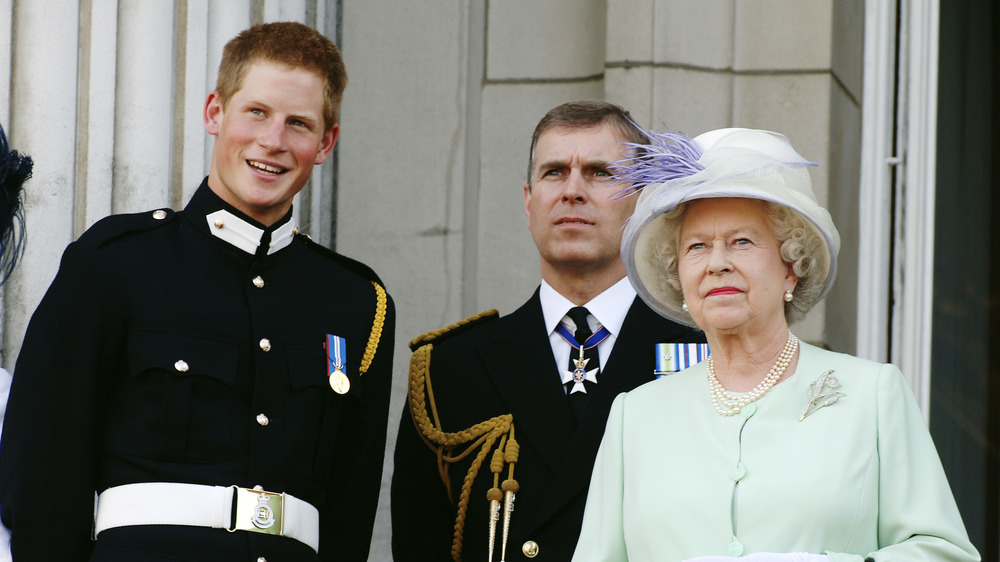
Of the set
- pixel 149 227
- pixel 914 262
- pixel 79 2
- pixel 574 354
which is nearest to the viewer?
pixel 149 227

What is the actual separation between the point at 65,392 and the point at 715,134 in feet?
4.92

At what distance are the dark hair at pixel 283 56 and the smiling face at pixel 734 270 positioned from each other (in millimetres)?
1034

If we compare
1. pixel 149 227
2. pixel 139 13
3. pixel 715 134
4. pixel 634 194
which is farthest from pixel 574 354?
pixel 139 13

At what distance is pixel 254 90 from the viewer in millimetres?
3715

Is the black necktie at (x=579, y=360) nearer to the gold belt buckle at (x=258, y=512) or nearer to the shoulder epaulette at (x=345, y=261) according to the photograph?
the shoulder epaulette at (x=345, y=261)

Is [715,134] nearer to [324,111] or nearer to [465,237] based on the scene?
[324,111]

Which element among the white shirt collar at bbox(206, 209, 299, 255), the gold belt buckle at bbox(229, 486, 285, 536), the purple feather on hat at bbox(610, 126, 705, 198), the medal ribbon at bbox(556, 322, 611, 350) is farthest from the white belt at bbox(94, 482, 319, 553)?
the purple feather on hat at bbox(610, 126, 705, 198)

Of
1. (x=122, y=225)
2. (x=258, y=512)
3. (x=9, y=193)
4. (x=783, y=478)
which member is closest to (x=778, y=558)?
(x=783, y=478)

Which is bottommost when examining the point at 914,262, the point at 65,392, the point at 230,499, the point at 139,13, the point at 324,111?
the point at 230,499

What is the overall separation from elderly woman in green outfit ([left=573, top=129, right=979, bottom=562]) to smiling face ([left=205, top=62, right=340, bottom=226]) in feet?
2.72

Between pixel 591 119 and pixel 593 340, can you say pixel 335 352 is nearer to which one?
pixel 593 340

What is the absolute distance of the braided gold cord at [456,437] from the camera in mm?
3959

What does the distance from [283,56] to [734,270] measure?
4.05 feet

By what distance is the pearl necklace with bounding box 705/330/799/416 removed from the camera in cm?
322
